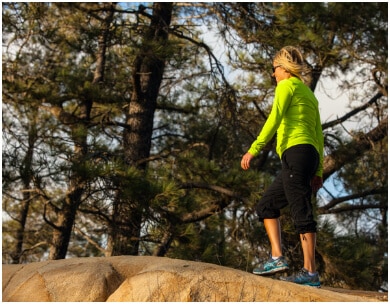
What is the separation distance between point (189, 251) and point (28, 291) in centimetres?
383

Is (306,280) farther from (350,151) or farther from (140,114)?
(140,114)

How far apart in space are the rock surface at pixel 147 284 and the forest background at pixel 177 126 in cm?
274

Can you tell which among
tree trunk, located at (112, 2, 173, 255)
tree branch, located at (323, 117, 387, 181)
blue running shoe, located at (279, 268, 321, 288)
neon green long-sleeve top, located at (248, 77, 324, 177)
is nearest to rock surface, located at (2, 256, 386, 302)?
blue running shoe, located at (279, 268, 321, 288)

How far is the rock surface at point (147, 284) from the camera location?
11.6 ft

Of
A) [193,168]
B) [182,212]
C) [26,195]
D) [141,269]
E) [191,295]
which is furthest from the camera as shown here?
[26,195]

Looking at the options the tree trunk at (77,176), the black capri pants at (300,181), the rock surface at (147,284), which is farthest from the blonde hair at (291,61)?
the tree trunk at (77,176)

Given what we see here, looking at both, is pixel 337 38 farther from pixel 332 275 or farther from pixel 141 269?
pixel 141 269

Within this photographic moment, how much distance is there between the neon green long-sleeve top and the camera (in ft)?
12.6

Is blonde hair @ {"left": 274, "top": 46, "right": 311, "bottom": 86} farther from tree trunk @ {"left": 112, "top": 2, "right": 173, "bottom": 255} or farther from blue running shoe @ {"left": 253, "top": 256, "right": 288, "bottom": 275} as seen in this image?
tree trunk @ {"left": 112, "top": 2, "right": 173, "bottom": 255}

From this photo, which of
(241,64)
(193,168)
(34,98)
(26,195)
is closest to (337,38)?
(241,64)

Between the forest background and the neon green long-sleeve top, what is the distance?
2698 millimetres

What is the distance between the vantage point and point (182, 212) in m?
7.41

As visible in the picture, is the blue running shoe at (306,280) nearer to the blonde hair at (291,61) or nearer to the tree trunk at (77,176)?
the blonde hair at (291,61)

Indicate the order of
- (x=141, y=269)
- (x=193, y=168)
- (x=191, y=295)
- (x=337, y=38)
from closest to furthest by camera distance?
(x=191, y=295) → (x=141, y=269) → (x=193, y=168) → (x=337, y=38)
